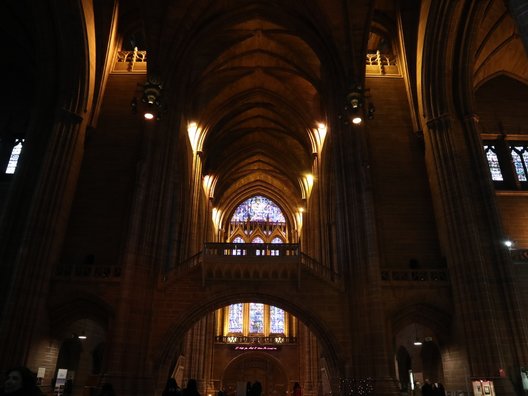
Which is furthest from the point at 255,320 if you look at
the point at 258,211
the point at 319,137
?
the point at 319,137

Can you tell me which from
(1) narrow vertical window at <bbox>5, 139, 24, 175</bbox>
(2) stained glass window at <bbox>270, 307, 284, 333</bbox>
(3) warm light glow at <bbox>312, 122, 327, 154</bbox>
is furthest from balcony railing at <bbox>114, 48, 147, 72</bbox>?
(2) stained glass window at <bbox>270, 307, 284, 333</bbox>

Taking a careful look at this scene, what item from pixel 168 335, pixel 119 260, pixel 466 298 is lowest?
pixel 168 335

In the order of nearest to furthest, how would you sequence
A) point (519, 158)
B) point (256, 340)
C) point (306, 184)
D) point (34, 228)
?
point (34, 228), point (519, 158), point (256, 340), point (306, 184)

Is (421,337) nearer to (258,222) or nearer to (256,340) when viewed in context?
(256,340)

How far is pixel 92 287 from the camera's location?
15648 millimetres

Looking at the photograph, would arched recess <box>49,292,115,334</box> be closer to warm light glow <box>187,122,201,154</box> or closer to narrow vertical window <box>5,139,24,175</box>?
narrow vertical window <box>5,139,24,175</box>

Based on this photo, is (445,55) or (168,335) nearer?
(168,335)

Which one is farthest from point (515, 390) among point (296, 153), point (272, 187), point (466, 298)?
point (272, 187)

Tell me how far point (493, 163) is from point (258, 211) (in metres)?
23.7

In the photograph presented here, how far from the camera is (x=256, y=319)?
116 ft

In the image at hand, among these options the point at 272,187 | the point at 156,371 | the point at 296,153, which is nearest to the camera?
the point at 156,371

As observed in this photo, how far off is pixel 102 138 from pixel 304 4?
11142 millimetres

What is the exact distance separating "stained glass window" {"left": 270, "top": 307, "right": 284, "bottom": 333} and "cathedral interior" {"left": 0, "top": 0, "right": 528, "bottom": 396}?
39.6ft

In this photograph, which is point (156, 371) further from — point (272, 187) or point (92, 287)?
point (272, 187)
